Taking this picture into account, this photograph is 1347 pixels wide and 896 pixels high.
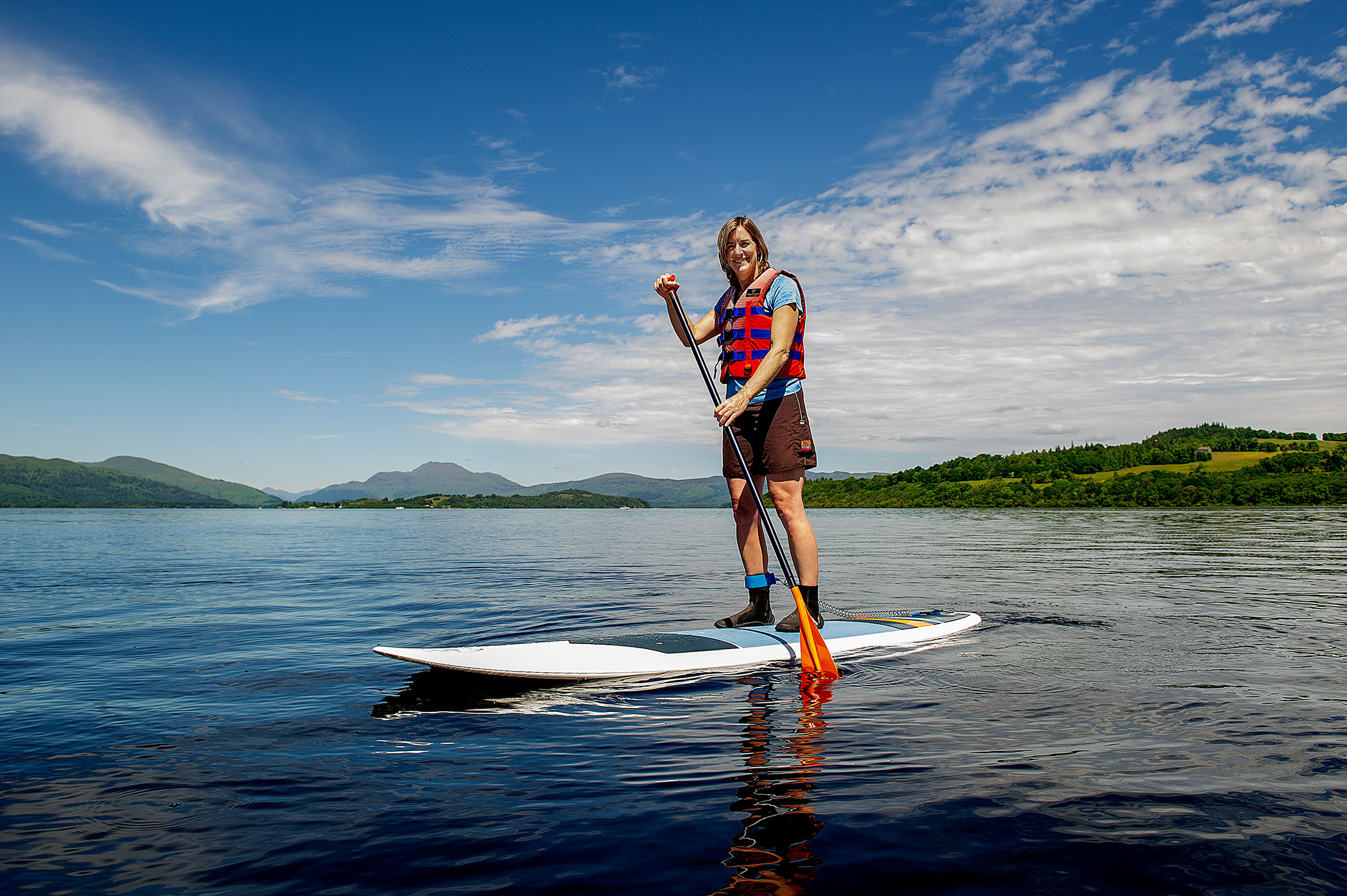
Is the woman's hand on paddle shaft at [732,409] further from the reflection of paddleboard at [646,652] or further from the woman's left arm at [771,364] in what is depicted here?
the reflection of paddleboard at [646,652]

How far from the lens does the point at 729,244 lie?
658 centimetres

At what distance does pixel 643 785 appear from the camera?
10.3 feet

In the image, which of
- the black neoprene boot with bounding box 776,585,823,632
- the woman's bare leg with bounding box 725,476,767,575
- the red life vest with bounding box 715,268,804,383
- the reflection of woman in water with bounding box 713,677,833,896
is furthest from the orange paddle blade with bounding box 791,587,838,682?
the red life vest with bounding box 715,268,804,383


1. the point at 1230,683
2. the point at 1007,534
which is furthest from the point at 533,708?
the point at 1007,534

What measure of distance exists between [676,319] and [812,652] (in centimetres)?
335

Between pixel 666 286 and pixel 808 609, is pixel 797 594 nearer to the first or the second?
pixel 808 609

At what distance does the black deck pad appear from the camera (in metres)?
5.57

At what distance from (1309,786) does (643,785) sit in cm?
282

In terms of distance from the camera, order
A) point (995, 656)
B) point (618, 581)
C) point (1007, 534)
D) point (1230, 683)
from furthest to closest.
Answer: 1. point (1007, 534)
2. point (618, 581)
3. point (995, 656)
4. point (1230, 683)

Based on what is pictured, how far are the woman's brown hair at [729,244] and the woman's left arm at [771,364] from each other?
Answer: 0.58 meters

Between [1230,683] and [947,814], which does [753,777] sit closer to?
[947,814]

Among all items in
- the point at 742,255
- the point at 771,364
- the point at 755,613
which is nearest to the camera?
the point at 771,364

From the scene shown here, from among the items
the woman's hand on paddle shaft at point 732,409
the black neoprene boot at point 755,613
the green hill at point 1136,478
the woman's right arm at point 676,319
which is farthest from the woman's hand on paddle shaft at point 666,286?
the green hill at point 1136,478

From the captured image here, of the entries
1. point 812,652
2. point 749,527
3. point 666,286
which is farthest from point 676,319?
point 812,652
